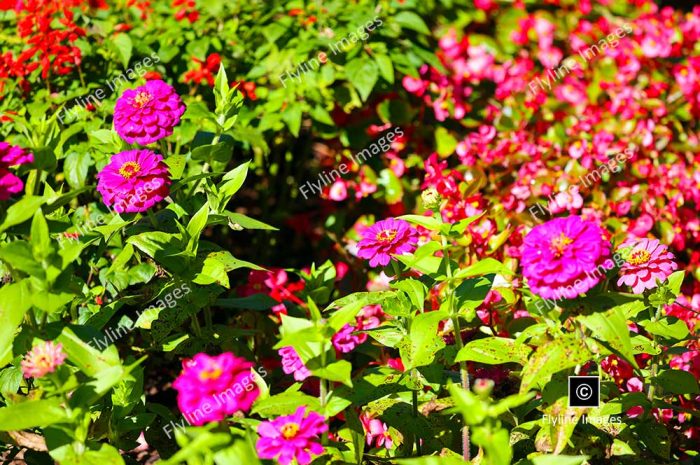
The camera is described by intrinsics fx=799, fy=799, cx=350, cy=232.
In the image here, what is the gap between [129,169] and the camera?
1.92m

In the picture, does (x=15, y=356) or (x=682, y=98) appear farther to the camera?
(x=682, y=98)

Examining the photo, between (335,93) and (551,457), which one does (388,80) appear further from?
(551,457)

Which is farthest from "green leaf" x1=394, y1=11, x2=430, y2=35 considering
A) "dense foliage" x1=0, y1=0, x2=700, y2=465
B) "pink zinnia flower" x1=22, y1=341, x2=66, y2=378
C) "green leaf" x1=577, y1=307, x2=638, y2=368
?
"pink zinnia flower" x1=22, y1=341, x2=66, y2=378

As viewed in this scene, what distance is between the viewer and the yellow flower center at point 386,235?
6.57ft

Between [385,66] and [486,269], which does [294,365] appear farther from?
[385,66]

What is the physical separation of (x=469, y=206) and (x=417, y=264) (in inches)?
38.5

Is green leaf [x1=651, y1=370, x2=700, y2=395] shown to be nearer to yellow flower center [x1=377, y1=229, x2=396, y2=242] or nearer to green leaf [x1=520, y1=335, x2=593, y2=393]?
green leaf [x1=520, y1=335, x2=593, y2=393]

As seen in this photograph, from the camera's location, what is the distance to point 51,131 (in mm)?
1933

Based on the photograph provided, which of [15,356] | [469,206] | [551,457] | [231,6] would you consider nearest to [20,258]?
[15,356]

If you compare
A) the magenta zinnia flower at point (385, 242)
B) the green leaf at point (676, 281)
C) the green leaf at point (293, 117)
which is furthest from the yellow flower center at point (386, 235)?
the green leaf at point (293, 117)

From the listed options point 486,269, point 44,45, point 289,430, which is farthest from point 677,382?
point 44,45

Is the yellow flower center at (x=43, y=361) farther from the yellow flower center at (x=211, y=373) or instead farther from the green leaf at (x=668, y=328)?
the green leaf at (x=668, y=328)

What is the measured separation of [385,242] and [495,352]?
0.39m

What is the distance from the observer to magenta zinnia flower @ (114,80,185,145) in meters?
2.06
